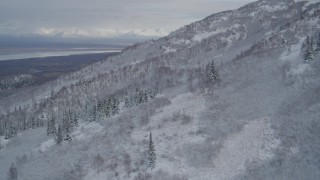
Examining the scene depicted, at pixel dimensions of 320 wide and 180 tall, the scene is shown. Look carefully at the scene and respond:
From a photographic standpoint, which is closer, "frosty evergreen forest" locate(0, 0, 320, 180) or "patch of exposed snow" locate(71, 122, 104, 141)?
"frosty evergreen forest" locate(0, 0, 320, 180)

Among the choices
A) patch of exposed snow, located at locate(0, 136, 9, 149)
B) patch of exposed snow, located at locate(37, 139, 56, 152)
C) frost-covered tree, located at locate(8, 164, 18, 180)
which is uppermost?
patch of exposed snow, located at locate(37, 139, 56, 152)

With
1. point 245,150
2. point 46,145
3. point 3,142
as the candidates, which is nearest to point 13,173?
point 46,145

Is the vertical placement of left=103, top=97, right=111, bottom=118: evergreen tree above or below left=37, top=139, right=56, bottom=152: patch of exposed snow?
above

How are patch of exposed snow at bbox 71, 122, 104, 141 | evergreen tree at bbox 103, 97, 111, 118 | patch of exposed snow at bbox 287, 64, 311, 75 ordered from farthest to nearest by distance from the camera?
1. evergreen tree at bbox 103, 97, 111, 118
2. patch of exposed snow at bbox 287, 64, 311, 75
3. patch of exposed snow at bbox 71, 122, 104, 141

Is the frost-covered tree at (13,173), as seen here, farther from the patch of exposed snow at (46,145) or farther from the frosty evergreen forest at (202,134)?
the patch of exposed snow at (46,145)

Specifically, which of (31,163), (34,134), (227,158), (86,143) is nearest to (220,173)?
(227,158)

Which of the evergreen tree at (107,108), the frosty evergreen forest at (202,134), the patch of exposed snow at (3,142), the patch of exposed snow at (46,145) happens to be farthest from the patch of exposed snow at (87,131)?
the patch of exposed snow at (3,142)

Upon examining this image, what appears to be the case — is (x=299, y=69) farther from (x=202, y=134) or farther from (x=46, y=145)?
(x=46, y=145)

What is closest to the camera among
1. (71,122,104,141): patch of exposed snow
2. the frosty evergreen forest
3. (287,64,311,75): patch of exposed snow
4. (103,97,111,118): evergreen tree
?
the frosty evergreen forest

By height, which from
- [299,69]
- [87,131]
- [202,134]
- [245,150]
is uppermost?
[299,69]

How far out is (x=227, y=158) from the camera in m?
71.1

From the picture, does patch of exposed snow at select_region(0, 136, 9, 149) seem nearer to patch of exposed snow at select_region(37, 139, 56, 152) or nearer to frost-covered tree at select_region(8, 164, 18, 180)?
patch of exposed snow at select_region(37, 139, 56, 152)

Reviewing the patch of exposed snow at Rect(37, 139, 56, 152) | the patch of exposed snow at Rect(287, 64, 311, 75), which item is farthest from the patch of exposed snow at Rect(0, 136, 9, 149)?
the patch of exposed snow at Rect(287, 64, 311, 75)

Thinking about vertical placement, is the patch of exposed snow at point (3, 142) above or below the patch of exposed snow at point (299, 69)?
below
